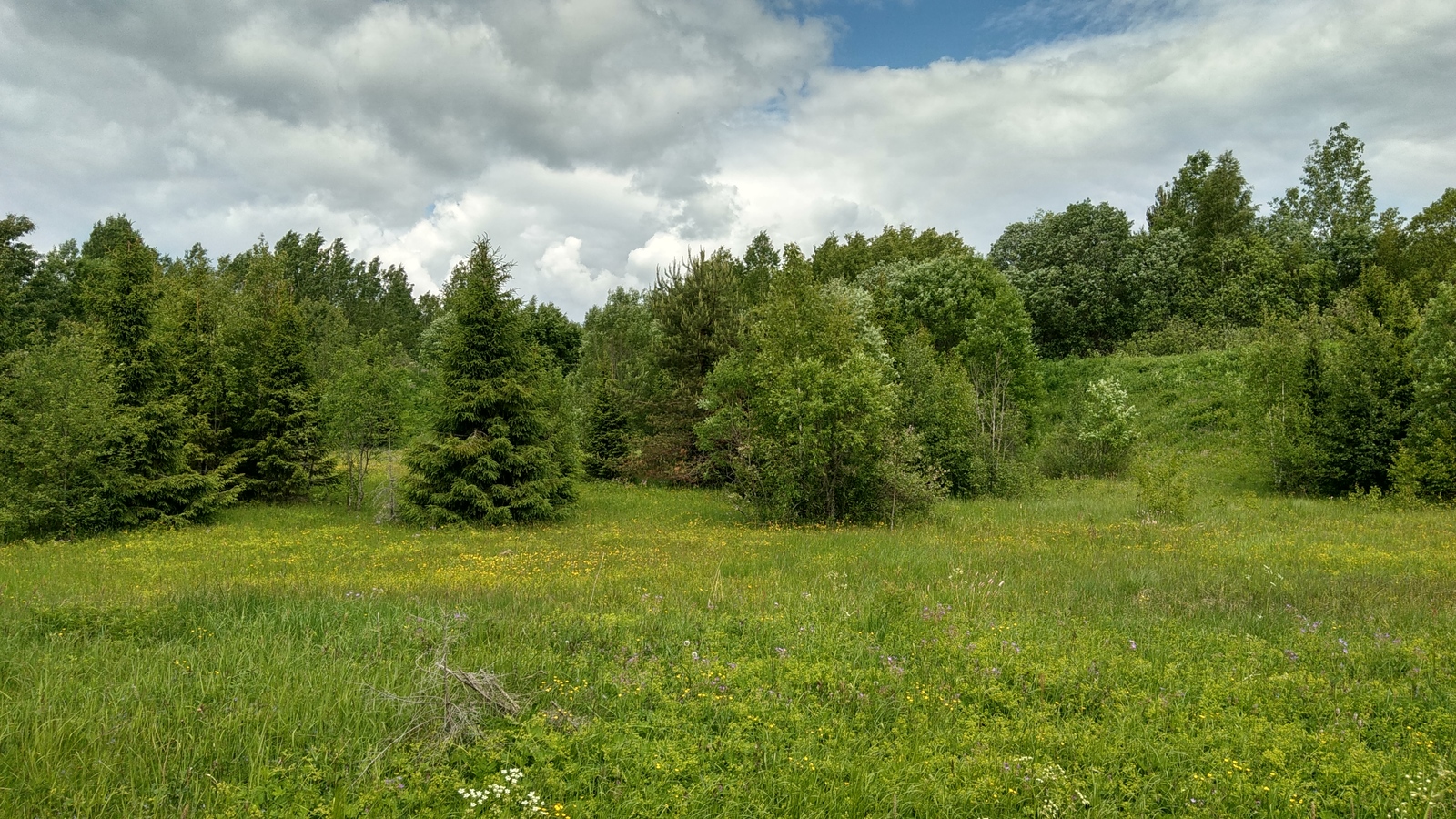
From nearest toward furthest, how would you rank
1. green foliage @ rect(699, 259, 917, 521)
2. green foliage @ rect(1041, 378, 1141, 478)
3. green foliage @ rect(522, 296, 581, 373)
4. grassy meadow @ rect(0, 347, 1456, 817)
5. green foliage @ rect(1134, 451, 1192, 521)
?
grassy meadow @ rect(0, 347, 1456, 817) → green foliage @ rect(1134, 451, 1192, 521) → green foliage @ rect(699, 259, 917, 521) → green foliage @ rect(1041, 378, 1141, 478) → green foliage @ rect(522, 296, 581, 373)

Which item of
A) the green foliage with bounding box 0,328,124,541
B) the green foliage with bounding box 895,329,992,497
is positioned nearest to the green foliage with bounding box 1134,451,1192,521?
the green foliage with bounding box 895,329,992,497

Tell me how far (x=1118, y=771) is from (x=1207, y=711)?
1452mm

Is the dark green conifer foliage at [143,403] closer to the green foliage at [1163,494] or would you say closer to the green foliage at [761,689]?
the green foliage at [761,689]

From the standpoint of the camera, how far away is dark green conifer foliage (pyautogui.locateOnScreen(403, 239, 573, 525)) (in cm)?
1833

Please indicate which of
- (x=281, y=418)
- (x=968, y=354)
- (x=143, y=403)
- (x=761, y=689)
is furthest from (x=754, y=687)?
(x=968, y=354)

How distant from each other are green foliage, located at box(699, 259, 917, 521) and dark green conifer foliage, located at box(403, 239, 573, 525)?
5660mm

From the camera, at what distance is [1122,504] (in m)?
19.4

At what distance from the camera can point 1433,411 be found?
19891 millimetres

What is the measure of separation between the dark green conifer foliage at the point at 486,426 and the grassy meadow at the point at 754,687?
22.4 feet

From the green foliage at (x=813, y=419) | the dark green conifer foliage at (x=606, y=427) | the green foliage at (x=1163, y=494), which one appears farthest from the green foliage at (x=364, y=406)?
the green foliage at (x=1163, y=494)

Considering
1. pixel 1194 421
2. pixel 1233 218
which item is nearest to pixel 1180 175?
pixel 1233 218

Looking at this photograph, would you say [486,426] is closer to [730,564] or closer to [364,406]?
[364,406]

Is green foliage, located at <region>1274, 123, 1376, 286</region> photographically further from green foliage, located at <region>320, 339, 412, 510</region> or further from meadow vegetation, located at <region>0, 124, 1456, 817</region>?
green foliage, located at <region>320, 339, 412, 510</region>

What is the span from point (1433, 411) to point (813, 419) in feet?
60.0
